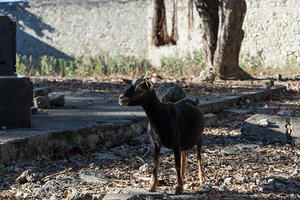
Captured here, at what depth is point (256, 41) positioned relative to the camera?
14148mm

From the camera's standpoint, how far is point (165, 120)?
2566mm

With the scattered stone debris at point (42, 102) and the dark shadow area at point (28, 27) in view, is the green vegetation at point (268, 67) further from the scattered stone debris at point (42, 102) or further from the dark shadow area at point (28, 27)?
the dark shadow area at point (28, 27)

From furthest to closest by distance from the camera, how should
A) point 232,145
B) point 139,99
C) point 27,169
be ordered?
point 232,145 → point 27,169 → point 139,99

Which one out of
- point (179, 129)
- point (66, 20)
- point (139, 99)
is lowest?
point (179, 129)

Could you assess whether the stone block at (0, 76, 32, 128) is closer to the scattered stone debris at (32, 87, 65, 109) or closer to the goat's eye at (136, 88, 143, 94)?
the scattered stone debris at (32, 87, 65, 109)

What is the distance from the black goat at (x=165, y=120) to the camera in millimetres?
2447

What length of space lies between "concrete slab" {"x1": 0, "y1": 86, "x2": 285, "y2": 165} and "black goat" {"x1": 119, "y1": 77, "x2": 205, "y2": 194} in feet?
4.10

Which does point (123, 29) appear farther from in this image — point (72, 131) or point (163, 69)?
point (72, 131)

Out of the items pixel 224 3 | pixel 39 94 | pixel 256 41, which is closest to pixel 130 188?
pixel 39 94

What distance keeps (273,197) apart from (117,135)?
198cm

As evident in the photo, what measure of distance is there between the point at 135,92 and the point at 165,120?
28 centimetres

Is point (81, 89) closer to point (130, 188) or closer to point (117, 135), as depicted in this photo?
point (117, 135)

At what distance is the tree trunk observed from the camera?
8594 mm

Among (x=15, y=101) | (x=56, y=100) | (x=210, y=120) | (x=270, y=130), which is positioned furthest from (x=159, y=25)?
(x=15, y=101)
